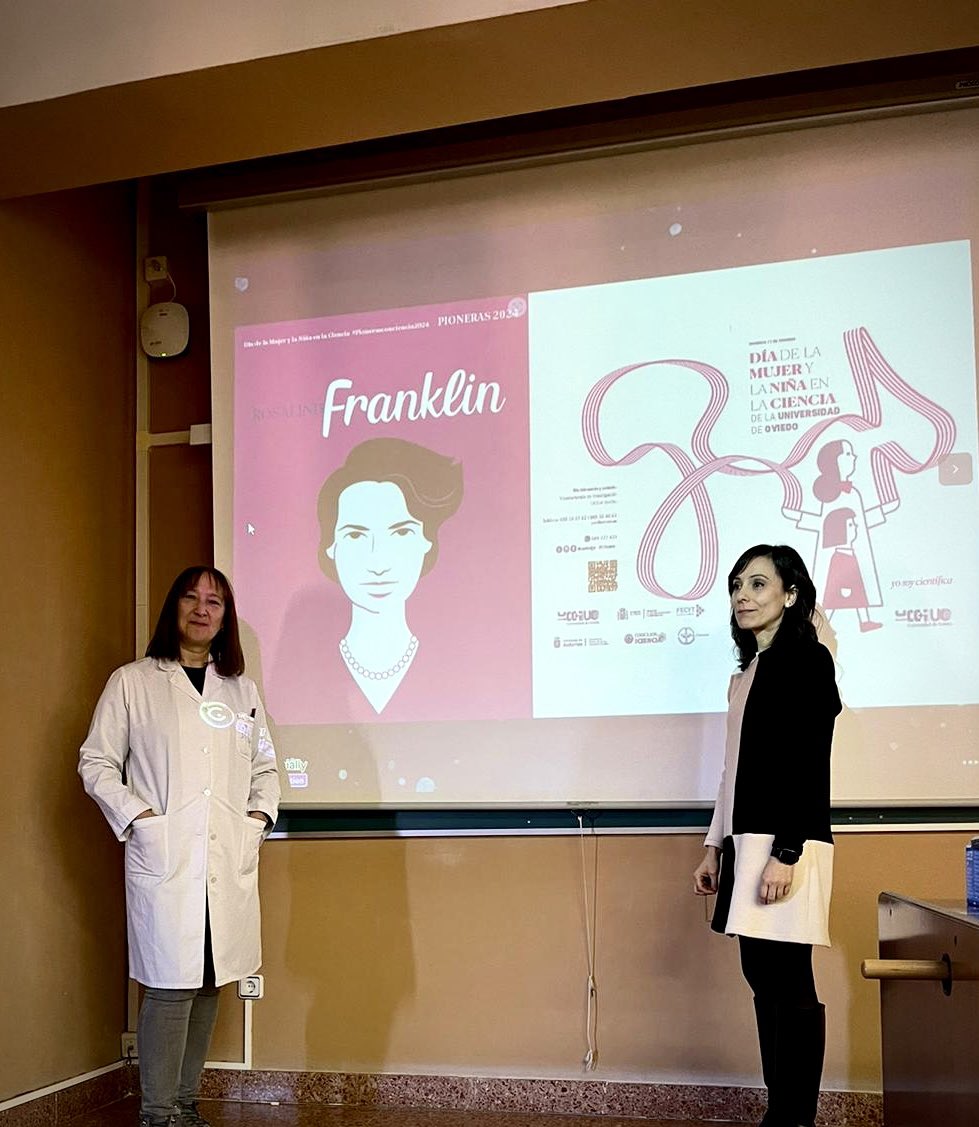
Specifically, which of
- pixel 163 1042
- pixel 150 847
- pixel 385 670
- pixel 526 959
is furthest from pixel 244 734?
pixel 526 959

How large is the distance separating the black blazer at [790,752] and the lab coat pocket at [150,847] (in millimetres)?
1399

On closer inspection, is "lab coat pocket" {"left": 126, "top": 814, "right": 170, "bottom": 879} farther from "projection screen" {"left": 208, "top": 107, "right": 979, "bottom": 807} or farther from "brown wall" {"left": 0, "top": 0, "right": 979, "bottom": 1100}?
"projection screen" {"left": 208, "top": 107, "right": 979, "bottom": 807}

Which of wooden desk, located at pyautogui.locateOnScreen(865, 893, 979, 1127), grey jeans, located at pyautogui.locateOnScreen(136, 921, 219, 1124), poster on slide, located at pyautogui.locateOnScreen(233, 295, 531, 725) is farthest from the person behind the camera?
poster on slide, located at pyautogui.locateOnScreen(233, 295, 531, 725)

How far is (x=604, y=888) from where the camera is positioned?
357cm

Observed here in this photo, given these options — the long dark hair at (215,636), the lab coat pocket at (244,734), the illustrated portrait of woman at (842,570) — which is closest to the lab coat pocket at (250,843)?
the lab coat pocket at (244,734)

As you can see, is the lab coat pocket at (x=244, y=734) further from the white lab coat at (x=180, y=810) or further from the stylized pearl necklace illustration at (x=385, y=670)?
the stylized pearl necklace illustration at (x=385, y=670)

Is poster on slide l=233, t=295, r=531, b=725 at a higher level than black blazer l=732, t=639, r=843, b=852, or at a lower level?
higher

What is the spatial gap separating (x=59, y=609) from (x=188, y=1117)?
150 centimetres

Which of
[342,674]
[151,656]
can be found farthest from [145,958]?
[342,674]

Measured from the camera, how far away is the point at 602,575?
142 inches

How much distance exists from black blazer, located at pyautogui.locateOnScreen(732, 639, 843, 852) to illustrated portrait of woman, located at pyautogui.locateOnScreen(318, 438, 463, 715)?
1.24 m

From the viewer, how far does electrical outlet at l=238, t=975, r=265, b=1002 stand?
3764mm

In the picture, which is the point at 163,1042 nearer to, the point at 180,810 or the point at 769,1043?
the point at 180,810

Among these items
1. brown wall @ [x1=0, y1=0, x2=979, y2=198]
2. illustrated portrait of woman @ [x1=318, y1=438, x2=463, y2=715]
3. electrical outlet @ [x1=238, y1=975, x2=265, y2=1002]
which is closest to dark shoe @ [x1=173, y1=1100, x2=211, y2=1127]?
electrical outlet @ [x1=238, y1=975, x2=265, y2=1002]
